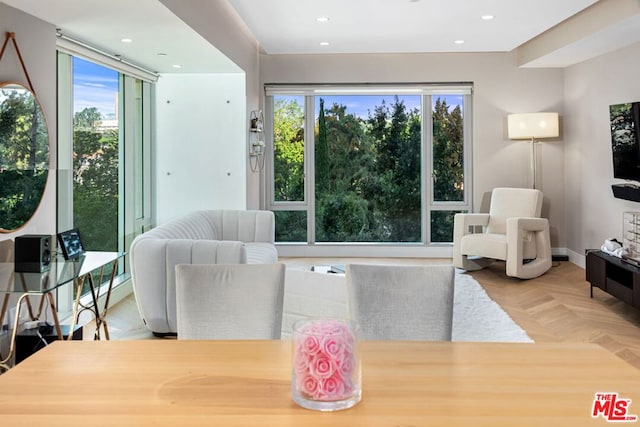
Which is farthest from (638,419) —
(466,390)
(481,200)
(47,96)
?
(481,200)

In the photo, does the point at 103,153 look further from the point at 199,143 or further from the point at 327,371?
the point at 327,371

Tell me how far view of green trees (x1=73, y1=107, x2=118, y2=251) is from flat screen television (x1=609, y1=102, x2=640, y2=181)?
15.8 ft

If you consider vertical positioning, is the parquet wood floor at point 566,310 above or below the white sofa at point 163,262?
below

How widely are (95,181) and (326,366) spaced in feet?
13.1

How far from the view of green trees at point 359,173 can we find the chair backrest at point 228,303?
17.3 ft

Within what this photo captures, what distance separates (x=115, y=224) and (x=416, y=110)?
13.6ft

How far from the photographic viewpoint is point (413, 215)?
732cm

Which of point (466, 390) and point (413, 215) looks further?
point (413, 215)

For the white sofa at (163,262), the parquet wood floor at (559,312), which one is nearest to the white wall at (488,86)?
the parquet wood floor at (559,312)

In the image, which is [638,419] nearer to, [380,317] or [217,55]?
[380,317]

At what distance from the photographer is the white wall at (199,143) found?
586cm

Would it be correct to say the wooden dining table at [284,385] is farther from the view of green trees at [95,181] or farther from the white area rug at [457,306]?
the view of green trees at [95,181]

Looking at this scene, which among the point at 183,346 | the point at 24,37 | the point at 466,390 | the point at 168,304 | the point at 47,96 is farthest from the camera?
the point at 168,304

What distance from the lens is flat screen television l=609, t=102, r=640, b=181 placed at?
16.3 feet
